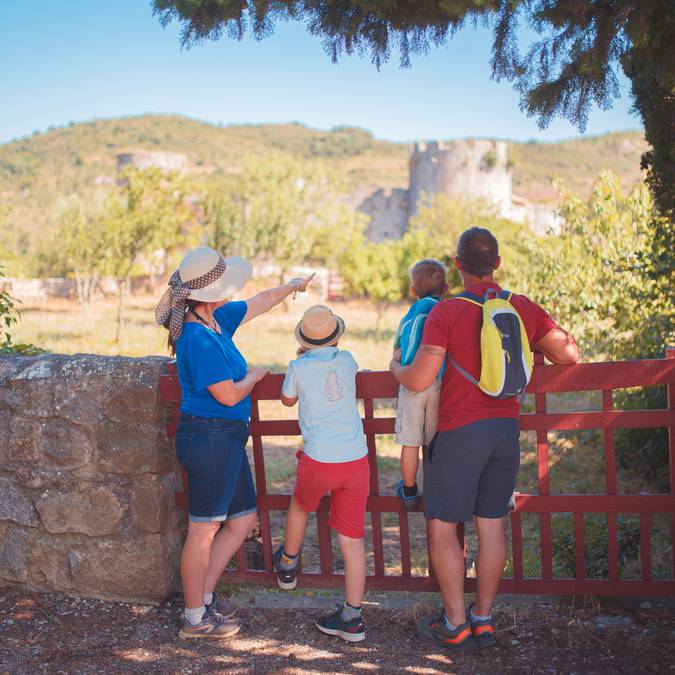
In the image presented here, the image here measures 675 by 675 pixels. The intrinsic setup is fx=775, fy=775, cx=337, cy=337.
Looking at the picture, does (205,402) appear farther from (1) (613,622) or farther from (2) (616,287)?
(2) (616,287)

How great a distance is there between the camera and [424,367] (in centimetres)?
295

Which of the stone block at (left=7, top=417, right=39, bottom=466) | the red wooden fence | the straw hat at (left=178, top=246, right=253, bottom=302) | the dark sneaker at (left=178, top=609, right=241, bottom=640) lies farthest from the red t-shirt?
the stone block at (left=7, top=417, right=39, bottom=466)

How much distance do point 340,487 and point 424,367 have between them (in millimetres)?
654

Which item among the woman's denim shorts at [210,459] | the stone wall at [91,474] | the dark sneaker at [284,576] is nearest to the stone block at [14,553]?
the stone wall at [91,474]

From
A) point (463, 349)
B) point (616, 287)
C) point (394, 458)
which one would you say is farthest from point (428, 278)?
point (394, 458)

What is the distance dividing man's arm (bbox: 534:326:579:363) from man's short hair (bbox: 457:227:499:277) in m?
0.38

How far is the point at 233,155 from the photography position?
88.4m

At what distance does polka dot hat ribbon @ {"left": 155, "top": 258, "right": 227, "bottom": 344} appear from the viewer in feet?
10.2

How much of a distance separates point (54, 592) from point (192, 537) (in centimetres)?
99

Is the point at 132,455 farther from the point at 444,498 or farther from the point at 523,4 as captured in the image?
the point at 523,4

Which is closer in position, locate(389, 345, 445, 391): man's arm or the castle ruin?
locate(389, 345, 445, 391): man's arm

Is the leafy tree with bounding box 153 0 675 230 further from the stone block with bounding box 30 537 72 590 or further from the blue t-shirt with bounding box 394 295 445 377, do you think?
the stone block with bounding box 30 537 72 590

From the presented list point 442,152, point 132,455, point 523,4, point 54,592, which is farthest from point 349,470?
point 442,152

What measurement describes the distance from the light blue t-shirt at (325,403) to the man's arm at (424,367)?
0.31 meters
